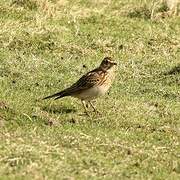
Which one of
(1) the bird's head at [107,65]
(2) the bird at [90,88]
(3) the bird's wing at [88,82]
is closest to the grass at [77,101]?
(2) the bird at [90,88]

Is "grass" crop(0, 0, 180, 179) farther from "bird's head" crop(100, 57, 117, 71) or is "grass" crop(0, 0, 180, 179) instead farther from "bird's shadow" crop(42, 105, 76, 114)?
"bird's head" crop(100, 57, 117, 71)

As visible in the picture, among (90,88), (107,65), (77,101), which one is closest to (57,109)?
(90,88)

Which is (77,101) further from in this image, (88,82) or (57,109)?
(88,82)

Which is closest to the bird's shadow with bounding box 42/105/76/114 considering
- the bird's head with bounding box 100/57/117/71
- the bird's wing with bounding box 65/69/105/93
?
the bird's wing with bounding box 65/69/105/93

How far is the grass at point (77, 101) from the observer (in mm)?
8820

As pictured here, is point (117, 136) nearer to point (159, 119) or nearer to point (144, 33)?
point (159, 119)

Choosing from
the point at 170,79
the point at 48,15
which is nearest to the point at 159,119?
the point at 170,79

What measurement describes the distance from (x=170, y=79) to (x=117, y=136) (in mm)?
4395

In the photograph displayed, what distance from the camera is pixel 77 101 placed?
12.0 metres

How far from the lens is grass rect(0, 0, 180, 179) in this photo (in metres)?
8.82

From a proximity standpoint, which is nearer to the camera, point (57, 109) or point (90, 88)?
point (90, 88)

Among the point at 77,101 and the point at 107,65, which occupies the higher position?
the point at 107,65

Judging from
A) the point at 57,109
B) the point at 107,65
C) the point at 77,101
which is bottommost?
the point at 77,101

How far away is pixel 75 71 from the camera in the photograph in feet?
46.4
